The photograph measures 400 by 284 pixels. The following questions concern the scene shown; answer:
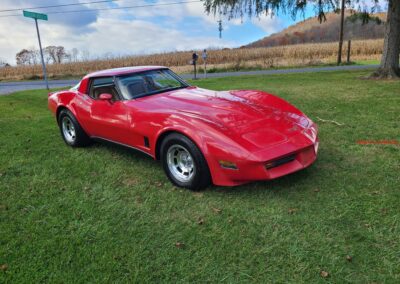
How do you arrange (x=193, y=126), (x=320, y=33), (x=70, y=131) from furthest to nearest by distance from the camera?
(x=320, y=33), (x=70, y=131), (x=193, y=126)

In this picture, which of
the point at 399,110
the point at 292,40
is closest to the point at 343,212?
the point at 399,110

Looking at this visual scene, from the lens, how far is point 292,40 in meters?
105

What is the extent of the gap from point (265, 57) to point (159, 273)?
1172 inches

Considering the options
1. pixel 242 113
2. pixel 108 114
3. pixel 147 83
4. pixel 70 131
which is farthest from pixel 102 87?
pixel 242 113

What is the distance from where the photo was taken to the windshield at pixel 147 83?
448cm

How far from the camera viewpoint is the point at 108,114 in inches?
176

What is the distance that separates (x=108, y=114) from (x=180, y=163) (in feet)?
4.44

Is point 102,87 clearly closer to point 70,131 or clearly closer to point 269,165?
point 70,131

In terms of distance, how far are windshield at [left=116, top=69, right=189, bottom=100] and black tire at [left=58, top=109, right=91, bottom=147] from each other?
43.9 inches

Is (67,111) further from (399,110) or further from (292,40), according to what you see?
(292,40)

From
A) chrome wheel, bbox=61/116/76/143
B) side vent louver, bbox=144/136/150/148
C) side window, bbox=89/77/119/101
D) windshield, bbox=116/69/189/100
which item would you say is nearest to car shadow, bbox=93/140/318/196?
side vent louver, bbox=144/136/150/148

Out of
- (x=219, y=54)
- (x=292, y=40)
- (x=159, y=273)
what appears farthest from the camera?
(x=292, y=40)

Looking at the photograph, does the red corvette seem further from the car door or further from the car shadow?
the car shadow

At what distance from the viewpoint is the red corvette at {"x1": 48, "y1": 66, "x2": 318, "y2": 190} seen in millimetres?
3298
